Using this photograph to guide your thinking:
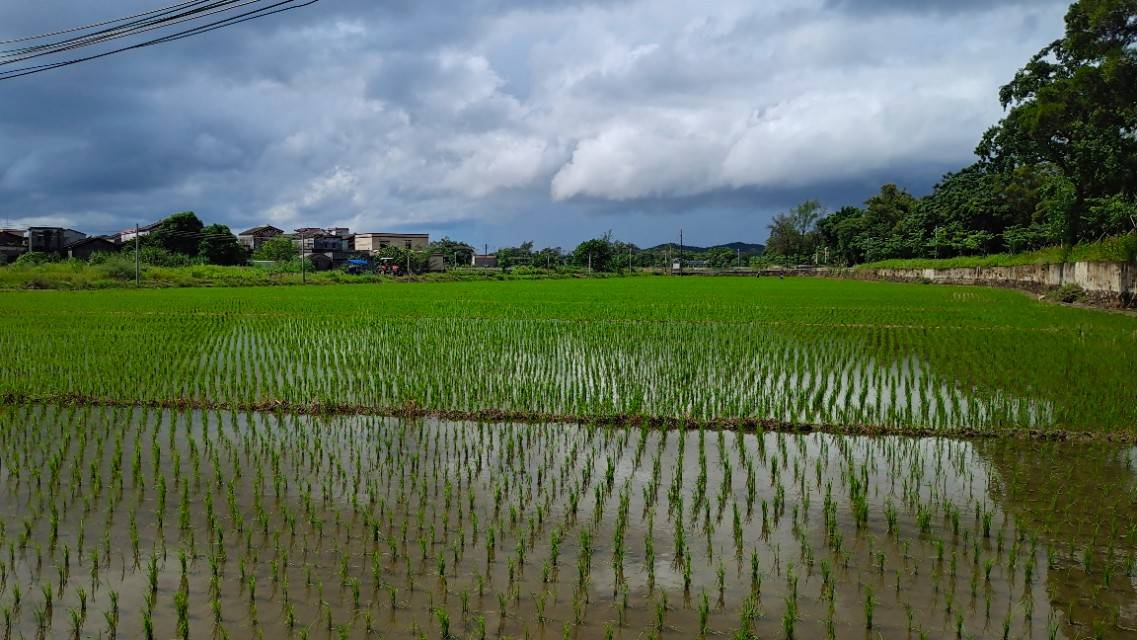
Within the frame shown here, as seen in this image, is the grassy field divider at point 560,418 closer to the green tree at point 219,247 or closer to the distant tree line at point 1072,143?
the distant tree line at point 1072,143

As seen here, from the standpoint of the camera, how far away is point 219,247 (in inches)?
2138

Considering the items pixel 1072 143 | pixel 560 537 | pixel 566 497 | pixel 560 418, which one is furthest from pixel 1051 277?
pixel 560 537

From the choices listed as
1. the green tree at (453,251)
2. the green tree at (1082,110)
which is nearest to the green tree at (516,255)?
the green tree at (453,251)

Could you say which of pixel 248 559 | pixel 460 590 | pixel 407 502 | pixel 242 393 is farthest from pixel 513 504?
pixel 242 393

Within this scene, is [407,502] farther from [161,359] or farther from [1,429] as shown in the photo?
[161,359]

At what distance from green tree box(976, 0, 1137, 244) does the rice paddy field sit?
40.6 feet

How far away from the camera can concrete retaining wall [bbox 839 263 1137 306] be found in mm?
19000

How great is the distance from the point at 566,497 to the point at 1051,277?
2716 cm

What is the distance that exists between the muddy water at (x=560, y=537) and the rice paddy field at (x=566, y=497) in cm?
2

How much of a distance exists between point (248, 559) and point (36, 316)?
17.3m

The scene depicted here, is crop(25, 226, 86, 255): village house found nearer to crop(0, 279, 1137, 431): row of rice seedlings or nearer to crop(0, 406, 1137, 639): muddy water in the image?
crop(0, 279, 1137, 431): row of rice seedlings

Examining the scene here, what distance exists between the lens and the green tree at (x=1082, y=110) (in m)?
18.7

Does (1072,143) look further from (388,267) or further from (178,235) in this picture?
(178,235)

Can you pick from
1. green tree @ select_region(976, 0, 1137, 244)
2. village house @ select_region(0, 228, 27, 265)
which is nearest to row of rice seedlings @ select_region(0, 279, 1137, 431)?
green tree @ select_region(976, 0, 1137, 244)
